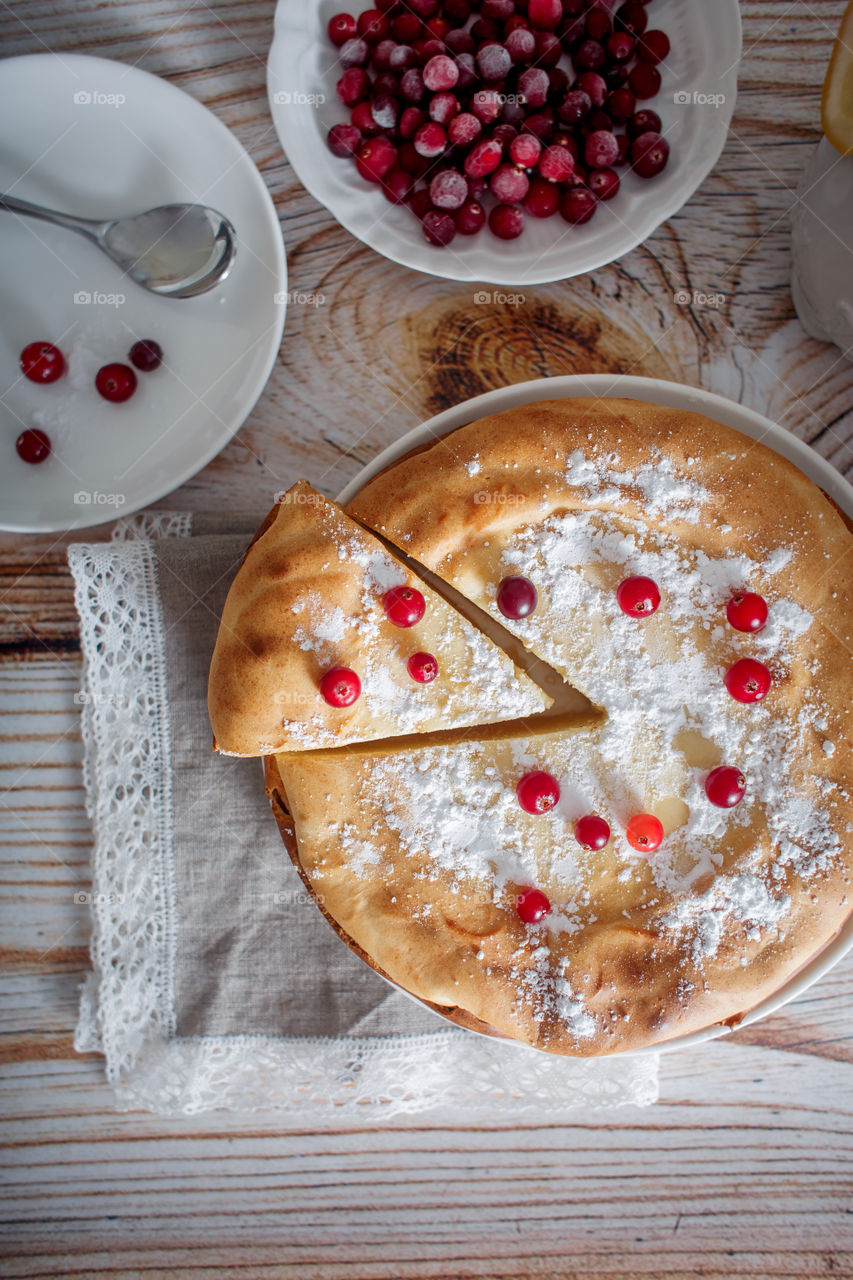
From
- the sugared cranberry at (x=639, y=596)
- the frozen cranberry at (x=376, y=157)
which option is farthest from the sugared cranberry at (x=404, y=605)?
the frozen cranberry at (x=376, y=157)

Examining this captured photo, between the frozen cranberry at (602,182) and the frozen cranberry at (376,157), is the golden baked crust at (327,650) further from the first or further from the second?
the frozen cranberry at (602,182)

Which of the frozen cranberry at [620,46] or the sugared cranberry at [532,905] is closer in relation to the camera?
the sugared cranberry at [532,905]

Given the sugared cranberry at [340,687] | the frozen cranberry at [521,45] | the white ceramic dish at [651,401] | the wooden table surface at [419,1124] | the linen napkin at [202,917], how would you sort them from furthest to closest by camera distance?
1. the wooden table surface at [419,1124]
2. the linen napkin at [202,917]
3. the frozen cranberry at [521,45]
4. the white ceramic dish at [651,401]
5. the sugared cranberry at [340,687]

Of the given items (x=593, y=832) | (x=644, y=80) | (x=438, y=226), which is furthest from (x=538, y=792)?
(x=644, y=80)

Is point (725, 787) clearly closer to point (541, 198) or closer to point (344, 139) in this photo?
point (541, 198)

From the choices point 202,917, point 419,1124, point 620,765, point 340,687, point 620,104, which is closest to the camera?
point 340,687
